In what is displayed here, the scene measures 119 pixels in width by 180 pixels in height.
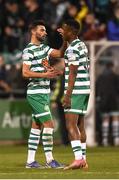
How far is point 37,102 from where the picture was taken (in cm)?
1454

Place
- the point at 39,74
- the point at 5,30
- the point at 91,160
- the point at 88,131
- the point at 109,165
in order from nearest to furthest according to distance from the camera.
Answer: the point at 39,74
the point at 109,165
the point at 91,160
the point at 88,131
the point at 5,30

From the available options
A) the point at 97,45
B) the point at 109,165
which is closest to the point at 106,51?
the point at 97,45

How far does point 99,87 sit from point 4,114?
267 centimetres

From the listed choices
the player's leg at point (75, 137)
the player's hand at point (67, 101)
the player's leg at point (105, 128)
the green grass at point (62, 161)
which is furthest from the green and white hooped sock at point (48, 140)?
the player's leg at point (105, 128)

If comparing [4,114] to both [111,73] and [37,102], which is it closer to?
[111,73]

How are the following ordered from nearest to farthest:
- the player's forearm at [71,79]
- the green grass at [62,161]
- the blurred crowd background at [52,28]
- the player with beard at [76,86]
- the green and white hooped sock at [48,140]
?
1. the green grass at [62,161]
2. the player's forearm at [71,79]
3. the player with beard at [76,86]
4. the green and white hooped sock at [48,140]
5. the blurred crowd background at [52,28]

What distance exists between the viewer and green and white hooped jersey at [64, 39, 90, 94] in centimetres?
1394

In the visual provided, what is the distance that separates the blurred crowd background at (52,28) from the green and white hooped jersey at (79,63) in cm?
859

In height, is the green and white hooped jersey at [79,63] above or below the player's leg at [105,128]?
above

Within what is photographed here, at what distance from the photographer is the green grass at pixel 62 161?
1285cm

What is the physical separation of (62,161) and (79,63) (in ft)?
10.1

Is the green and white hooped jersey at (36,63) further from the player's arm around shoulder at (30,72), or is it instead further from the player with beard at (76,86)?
the player with beard at (76,86)

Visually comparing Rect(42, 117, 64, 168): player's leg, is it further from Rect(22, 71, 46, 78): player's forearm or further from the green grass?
Rect(22, 71, 46, 78): player's forearm

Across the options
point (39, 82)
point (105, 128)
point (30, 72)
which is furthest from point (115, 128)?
point (30, 72)
